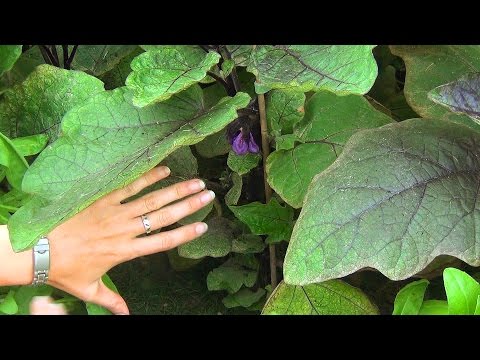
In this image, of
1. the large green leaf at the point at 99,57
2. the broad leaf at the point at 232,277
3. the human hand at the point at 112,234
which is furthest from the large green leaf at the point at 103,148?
the broad leaf at the point at 232,277

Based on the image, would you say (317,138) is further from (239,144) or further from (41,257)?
(41,257)

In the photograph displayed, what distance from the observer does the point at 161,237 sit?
39.6 inches

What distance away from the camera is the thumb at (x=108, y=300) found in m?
1.02

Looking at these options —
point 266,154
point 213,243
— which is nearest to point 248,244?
point 213,243

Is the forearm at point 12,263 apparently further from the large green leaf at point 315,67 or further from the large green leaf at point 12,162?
the large green leaf at point 315,67

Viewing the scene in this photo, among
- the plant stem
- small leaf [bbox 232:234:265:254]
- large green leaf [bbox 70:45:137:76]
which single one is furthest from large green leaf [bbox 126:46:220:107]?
small leaf [bbox 232:234:265:254]

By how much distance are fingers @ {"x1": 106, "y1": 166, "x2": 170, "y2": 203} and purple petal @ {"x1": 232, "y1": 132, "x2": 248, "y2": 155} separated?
0.11m

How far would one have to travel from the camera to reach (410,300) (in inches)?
36.6

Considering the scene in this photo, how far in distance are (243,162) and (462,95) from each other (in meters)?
0.35

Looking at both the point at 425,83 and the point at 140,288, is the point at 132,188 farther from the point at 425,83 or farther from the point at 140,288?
the point at 425,83

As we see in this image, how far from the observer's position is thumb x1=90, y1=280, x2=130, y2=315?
1.02 m

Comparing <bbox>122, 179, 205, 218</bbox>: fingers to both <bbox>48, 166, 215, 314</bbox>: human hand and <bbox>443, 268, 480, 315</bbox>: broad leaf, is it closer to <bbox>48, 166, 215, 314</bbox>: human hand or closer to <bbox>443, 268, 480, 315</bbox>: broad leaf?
<bbox>48, 166, 215, 314</bbox>: human hand

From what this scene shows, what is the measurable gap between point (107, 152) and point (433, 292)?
588 mm

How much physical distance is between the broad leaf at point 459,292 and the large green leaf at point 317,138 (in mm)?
245
